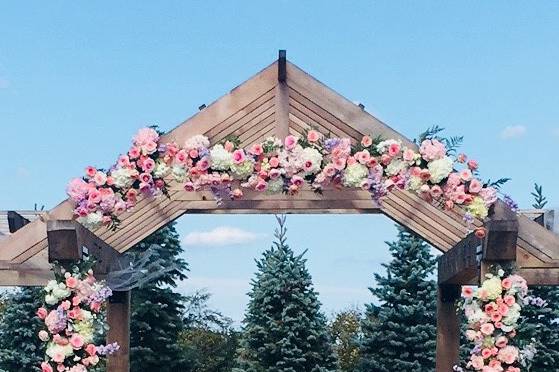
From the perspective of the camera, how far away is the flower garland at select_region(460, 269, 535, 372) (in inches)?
205

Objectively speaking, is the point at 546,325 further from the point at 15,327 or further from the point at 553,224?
the point at 15,327

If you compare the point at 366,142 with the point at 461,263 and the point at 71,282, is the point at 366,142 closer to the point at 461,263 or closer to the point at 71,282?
the point at 461,263

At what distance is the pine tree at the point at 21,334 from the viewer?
33.4 ft

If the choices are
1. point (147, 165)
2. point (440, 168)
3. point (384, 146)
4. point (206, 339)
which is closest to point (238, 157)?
point (147, 165)

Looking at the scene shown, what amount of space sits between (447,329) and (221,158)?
2804mm

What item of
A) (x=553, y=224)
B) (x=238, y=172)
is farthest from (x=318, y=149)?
(x=553, y=224)

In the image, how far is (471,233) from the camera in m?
5.73

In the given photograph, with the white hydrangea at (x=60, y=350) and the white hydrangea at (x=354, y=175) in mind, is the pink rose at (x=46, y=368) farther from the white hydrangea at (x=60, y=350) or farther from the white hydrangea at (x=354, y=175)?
the white hydrangea at (x=354, y=175)

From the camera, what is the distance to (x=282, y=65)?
5664 mm

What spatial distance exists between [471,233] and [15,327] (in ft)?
21.5

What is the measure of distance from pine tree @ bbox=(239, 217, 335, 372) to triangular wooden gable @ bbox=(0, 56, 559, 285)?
15.0 feet

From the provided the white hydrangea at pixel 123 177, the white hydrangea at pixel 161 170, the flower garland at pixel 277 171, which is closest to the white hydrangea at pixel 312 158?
the flower garland at pixel 277 171

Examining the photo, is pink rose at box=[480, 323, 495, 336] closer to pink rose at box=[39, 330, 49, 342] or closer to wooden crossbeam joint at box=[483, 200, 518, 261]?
wooden crossbeam joint at box=[483, 200, 518, 261]

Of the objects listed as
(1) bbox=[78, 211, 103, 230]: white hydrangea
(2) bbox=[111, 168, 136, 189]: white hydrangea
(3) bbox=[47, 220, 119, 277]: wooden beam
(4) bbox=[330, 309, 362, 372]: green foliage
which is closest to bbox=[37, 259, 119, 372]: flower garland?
(3) bbox=[47, 220, 119, 277]: wooden beam
